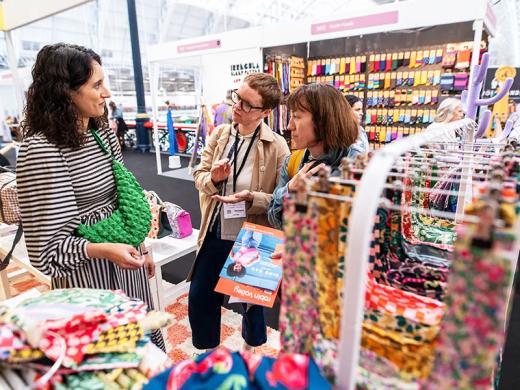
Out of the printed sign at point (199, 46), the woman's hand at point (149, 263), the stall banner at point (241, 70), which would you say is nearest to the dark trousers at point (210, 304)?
the woman's hand at point (149, 263)

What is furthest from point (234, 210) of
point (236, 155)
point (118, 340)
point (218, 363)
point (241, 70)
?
point (241, 70)

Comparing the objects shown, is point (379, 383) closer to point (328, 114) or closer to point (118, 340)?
point (118, 340)

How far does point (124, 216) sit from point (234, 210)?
570mm

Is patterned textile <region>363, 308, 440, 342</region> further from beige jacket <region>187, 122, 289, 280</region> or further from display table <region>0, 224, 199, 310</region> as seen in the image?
display table <region>0, 224, 199, 310</region>

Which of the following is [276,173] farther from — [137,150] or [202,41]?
[137,150]

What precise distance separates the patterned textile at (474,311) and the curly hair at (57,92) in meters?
1.28

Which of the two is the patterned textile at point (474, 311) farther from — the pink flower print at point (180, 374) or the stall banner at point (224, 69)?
the stall banner at point (224, 69)

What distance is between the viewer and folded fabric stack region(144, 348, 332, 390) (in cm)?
63

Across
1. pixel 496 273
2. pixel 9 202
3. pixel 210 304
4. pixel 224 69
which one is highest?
pixel 224 69

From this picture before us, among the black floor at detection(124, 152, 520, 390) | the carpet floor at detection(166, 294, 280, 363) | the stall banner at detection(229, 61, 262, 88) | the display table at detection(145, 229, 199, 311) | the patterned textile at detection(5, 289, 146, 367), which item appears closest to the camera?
the patterned textile at detection(5, 289, 146, 367)

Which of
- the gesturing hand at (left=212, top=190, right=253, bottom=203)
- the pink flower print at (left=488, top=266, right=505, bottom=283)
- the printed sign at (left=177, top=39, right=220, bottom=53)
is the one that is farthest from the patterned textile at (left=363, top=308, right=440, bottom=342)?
the printed sign at (left=177, top=39, right=220, bottom=53)

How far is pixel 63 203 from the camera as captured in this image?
123 cm

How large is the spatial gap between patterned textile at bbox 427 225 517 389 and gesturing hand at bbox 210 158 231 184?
4.22 ft

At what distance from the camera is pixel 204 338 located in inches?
80.5
